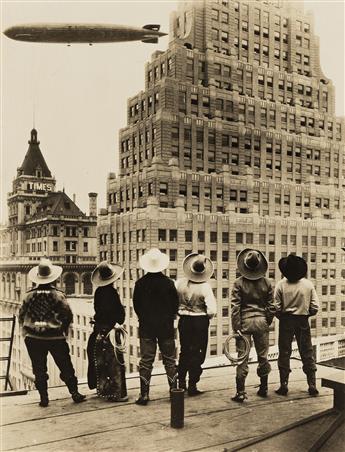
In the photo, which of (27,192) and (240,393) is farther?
(27,192)

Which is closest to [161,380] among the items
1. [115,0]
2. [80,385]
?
[80,385]

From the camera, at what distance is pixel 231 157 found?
58125mm

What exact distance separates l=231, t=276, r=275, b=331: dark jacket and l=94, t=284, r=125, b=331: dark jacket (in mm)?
1261

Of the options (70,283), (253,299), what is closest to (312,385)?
(253,299)

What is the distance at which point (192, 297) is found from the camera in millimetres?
5387

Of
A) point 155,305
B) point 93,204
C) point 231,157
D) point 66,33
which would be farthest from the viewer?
point 93,204

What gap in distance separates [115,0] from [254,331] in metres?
4.85

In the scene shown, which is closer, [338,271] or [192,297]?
[192,297]

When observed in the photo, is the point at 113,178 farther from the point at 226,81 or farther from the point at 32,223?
the point at 226,81

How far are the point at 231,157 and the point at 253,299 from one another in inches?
2127

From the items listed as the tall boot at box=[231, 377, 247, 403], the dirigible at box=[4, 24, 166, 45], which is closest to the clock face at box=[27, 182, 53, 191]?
the dirigible at box=[4, 24, 166, 45]

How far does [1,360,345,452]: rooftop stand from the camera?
12.4 ft

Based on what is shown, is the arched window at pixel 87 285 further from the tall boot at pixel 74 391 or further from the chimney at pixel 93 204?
the tall boot at pixel 74 391

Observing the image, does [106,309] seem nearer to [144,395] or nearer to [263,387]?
[144,395]
